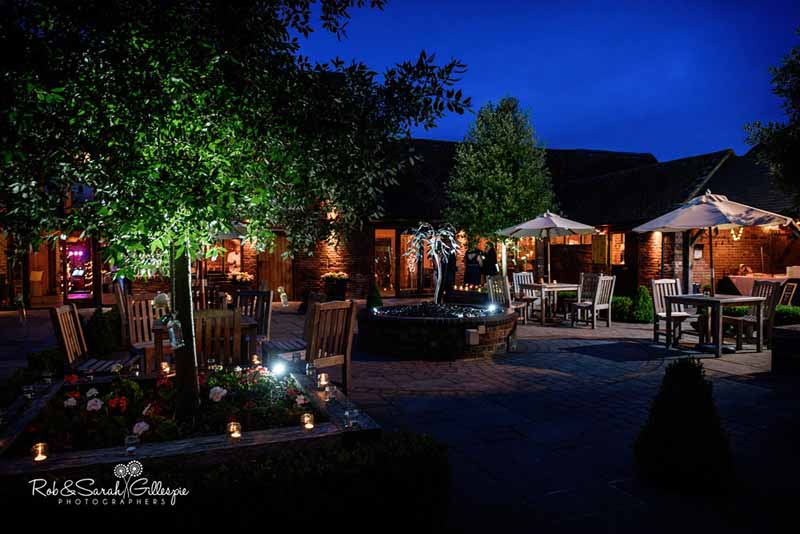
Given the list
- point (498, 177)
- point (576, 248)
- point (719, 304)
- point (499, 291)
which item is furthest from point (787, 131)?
point (576, 248)

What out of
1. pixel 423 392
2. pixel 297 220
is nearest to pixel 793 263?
pixel 423 392

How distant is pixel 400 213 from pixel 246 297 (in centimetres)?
1148

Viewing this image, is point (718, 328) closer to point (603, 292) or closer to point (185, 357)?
point (603, 292)

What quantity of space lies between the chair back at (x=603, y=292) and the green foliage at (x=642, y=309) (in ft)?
3.77

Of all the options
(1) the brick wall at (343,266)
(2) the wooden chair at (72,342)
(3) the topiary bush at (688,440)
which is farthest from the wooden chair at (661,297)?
(1) the brick wall at (343,266)

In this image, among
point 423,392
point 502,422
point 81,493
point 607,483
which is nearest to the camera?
point 81,493

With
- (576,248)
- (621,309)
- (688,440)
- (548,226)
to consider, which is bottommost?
(688,440)

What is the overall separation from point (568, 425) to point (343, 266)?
46.5 ft

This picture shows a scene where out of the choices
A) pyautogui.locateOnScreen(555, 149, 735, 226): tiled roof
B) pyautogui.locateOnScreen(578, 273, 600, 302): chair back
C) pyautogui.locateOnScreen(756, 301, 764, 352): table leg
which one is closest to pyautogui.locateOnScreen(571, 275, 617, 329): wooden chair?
pyautogui.locateOnScreen(578, 273, 600, 302): chair back

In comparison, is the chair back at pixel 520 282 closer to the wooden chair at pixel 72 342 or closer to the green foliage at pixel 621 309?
the green foliage at pixel 621 309

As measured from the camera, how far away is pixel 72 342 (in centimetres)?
559

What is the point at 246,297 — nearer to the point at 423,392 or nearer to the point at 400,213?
the point at 423,392

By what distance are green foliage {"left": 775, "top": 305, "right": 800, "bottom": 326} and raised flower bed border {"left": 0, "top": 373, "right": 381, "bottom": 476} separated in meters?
9.91

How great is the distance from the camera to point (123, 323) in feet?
23.3
